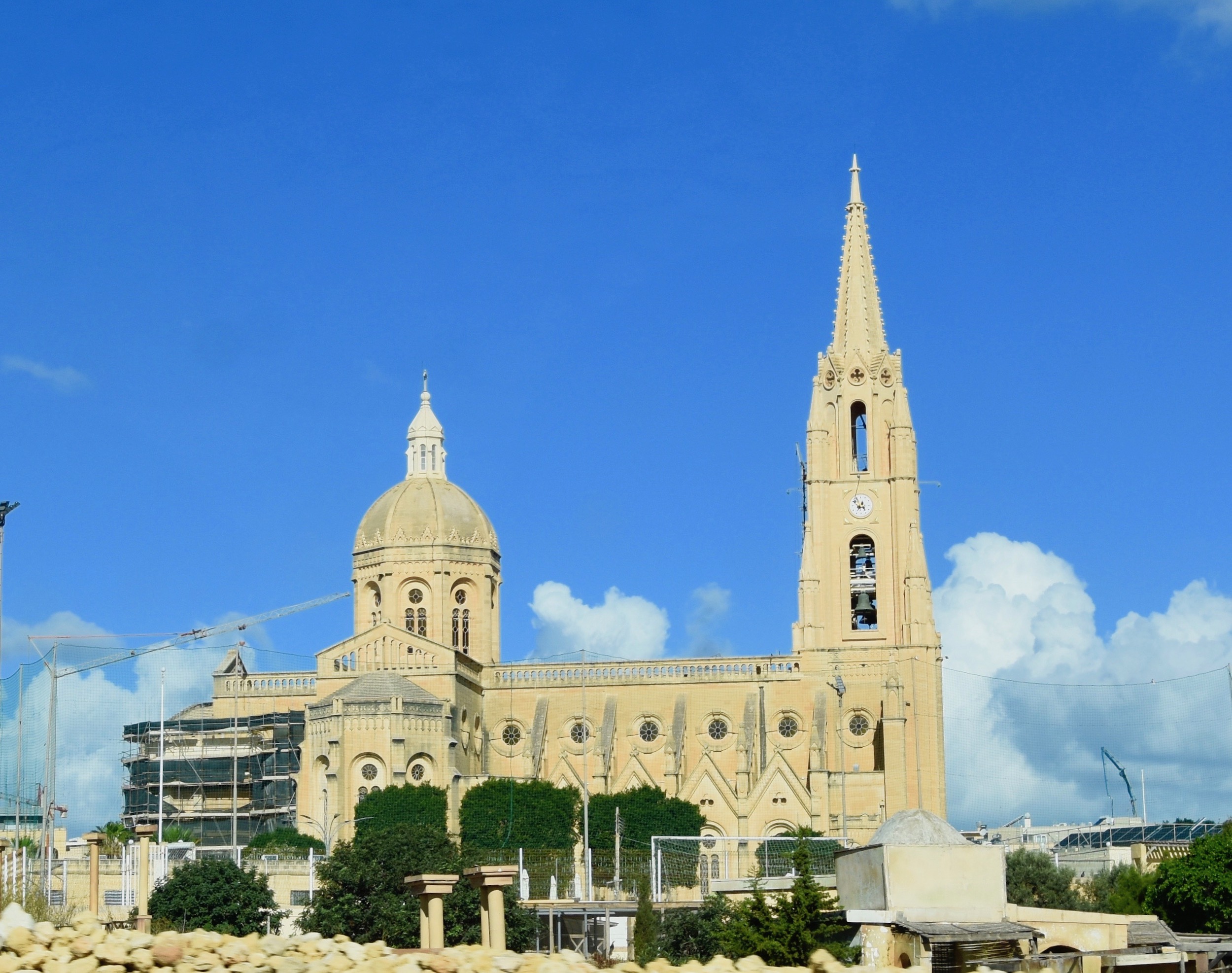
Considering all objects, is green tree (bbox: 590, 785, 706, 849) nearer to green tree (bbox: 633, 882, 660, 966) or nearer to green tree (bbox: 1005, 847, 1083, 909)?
green tree (bbox: 1005, 847, 1083, 909)

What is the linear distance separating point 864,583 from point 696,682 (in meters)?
9.23

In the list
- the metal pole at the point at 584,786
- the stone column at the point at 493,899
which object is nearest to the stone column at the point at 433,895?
the stone column at the point at 493,899

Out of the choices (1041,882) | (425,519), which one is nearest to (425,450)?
(425,519)

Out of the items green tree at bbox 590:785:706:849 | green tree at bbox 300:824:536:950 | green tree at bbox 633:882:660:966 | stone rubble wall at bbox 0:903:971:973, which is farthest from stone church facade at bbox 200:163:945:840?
stone rubble wall at bbox 0:903:971:973

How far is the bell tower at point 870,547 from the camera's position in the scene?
90125 millimetres

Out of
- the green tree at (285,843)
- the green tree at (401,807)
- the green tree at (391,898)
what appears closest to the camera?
the green tree at (391,898)

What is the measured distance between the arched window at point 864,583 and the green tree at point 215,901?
4284cm

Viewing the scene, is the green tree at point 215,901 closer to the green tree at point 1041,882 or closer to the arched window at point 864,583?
the green tree at point 1041,882

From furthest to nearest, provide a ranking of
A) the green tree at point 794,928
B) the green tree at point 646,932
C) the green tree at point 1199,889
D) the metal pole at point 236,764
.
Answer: the metal pole at point 236,764
the green tree at point 1199,889
the green tree at point 646,932
the green tree at point 794,928

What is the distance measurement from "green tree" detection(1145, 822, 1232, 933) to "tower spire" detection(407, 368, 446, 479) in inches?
2188

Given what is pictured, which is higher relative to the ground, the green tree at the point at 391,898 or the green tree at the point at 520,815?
the green tree at the point at 520,815

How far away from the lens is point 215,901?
179 feet

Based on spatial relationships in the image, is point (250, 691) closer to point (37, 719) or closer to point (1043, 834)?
point (37, 719)

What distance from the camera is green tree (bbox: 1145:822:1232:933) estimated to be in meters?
48.3
